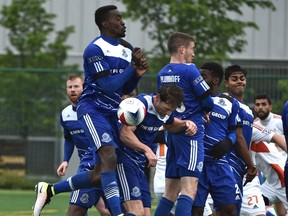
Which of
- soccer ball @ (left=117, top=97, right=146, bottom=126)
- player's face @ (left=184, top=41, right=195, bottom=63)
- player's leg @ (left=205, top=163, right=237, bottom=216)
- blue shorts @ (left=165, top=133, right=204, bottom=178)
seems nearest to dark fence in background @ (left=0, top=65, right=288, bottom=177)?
player's leg @ (left=205, top=163, right=237, bottom=216)

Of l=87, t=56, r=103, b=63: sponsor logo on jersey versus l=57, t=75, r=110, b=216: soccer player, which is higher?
l=87, t=56, r=103, b=63: sponsor logo on jersey

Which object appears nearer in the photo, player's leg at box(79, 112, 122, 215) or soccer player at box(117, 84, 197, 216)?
player's leg at box(79, 112, 122, 215)

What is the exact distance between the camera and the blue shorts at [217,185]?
12500mm

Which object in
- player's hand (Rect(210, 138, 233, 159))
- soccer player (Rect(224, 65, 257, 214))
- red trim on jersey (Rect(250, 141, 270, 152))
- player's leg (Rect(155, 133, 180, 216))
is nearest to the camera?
player's leg (Rect(155, 133, 180, 216))

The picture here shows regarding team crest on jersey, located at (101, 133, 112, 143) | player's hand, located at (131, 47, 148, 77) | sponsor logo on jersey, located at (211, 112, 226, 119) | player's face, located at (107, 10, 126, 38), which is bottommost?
team crest on jersey, located at (101, 133, 112, 143)

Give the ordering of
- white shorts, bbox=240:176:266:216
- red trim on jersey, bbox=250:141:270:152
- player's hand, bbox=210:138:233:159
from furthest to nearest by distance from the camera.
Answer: red trim on jersey, bbox=250:141:270:152 → white shorts, bbox=240:176:266:216 → player's hand, bbox=210:138:233:159

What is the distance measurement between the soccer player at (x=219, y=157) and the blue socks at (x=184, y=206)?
615mm

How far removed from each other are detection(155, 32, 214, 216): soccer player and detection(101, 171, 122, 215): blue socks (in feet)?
3.14

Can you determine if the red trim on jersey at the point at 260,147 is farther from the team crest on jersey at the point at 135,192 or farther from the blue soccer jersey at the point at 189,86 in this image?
the team crest on jersey at the point at 135,192

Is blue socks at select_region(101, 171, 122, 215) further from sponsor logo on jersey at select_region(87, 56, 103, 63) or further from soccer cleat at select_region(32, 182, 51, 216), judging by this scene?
soccer cleat at select_region(32, 182, 51, 216)

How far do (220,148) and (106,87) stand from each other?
5.45ft

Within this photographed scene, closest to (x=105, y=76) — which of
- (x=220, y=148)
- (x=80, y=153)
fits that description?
(x=220, y=148)

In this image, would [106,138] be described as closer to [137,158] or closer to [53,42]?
[137,158]

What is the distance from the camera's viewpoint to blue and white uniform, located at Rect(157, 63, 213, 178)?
1191 cm
